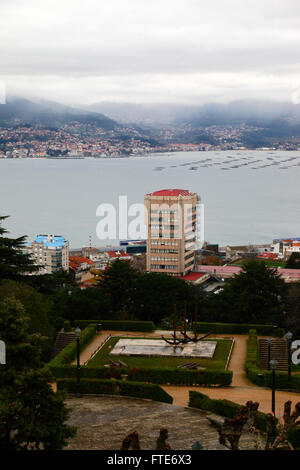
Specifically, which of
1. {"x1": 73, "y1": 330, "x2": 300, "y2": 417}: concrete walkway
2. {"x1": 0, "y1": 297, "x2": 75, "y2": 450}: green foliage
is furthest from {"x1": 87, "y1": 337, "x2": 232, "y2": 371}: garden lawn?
{"x1": 0, "y1": 297, "x2": 75, "y2": 450}: green foliage

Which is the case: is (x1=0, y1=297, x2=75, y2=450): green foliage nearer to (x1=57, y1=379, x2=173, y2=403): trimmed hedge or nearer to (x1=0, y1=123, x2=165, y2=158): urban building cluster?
(x1=57, y1=379, x2=173, y2=403): trimmed hedge

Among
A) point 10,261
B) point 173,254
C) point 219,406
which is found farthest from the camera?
point 173,254

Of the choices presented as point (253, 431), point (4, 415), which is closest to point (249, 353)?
point (253, 431)

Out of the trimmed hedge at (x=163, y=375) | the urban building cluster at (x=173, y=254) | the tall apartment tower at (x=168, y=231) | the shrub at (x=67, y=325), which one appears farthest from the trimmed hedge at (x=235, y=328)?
the tall apartment tower at (x=168, y=231)

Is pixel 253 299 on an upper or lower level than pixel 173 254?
upper

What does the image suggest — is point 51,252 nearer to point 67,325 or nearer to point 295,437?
point 67,325

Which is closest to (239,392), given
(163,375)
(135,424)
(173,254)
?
(163,375)
